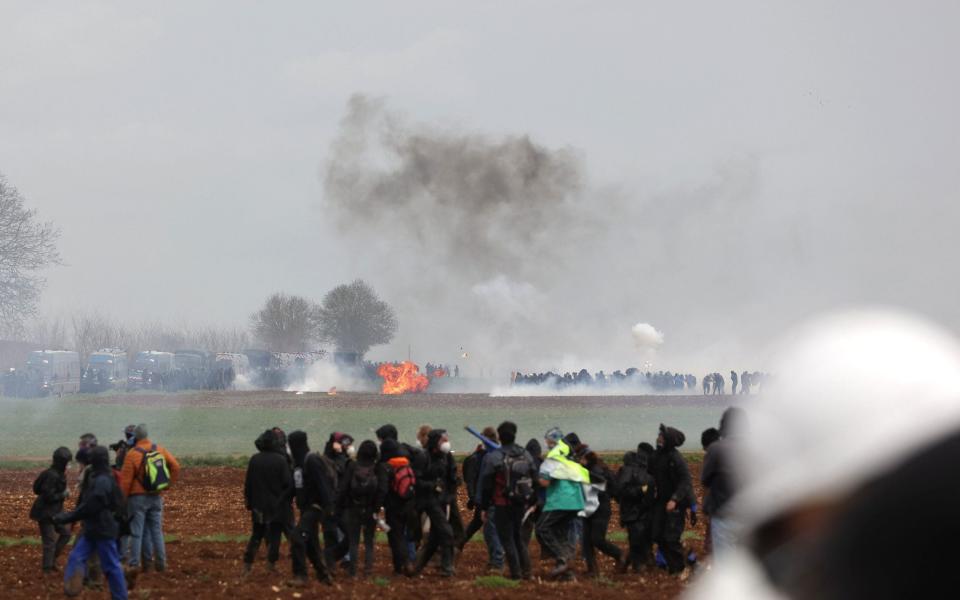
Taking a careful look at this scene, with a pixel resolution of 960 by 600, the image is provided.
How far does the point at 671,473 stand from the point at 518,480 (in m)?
1.83

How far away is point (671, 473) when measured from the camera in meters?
16.7

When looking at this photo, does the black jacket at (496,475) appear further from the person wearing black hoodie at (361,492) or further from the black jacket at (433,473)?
the person wearing black hoodie at (361,492)

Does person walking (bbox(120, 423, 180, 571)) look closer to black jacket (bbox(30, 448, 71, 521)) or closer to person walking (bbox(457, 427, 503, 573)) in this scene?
black jacket (bbox(30, 448, 71, 521))

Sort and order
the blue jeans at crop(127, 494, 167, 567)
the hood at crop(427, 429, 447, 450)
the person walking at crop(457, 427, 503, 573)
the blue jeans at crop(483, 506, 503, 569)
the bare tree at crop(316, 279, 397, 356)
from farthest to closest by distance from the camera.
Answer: the bare tree at crop(316, 279, 397, 356), the blue jeans at crop(483, 506, 503, 569), the person walking at crop(457, 427, 503, 573), the hood at crop(427, 429, 447, 450), the blue jeans at crop(127, 494, 167, 567)

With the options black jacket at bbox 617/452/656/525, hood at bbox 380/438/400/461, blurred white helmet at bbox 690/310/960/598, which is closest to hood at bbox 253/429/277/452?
hood at bbox 380/438/400/461

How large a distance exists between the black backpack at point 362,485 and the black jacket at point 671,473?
3.37 m

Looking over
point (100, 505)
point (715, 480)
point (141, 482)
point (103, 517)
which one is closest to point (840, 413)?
point (715, 480)

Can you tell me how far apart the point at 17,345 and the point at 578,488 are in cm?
9990

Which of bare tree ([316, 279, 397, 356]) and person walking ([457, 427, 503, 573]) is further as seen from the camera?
bare tree ([316, 279, 397, 356])

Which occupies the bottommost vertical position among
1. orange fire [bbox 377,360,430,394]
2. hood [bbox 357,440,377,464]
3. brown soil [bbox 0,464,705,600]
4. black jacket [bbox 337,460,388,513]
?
brown soil [bbox 0,464,705,600]

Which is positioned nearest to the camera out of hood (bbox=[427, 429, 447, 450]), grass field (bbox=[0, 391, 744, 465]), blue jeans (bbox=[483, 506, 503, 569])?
hood (bbox=[427, 429, 447, 450])

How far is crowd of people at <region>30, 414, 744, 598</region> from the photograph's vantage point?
16.6 m

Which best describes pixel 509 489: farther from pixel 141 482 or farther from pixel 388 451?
pixel 141 482

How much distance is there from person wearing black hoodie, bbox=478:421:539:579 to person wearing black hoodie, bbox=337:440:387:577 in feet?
4.12
